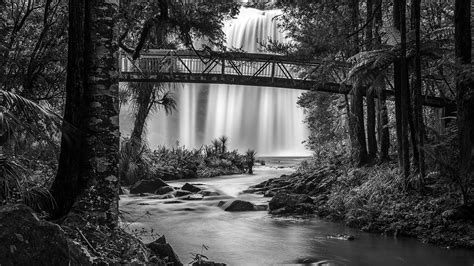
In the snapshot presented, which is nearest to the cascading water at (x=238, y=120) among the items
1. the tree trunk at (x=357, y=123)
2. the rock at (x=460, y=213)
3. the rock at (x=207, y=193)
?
the rock at (x=207, y=193)

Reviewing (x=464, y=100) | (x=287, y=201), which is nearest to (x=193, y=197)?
(x=287, y=201)

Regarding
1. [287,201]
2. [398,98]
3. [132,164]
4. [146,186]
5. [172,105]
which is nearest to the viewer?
[398,98]

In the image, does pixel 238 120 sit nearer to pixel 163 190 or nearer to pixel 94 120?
pixel 163 190

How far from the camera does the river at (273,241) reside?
816cm

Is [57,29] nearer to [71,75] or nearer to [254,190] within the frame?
[71,75]

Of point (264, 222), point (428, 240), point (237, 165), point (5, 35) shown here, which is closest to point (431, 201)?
point (428, 240)

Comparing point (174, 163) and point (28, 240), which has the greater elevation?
point (28, 240)

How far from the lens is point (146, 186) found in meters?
18.8

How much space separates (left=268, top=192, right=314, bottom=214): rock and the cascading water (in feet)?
96.9

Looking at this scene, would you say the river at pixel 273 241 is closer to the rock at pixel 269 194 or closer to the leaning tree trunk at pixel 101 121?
the leaning tree trunk at pixel 101 121

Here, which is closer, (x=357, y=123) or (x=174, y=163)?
(x=357, y=123)

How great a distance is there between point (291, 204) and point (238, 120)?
1291 inches

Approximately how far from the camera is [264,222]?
12109mm

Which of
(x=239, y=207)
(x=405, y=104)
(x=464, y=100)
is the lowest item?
(x=239, y=207)
